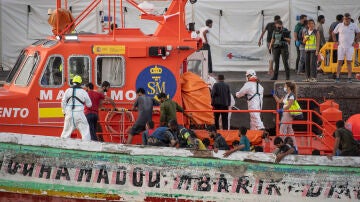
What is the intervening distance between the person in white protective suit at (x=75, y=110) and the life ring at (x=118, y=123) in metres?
0.76

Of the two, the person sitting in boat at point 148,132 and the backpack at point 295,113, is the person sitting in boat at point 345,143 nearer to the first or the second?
the backpack at point 295,113

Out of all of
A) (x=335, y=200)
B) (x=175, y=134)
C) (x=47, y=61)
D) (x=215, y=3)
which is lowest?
(x=335, y=200)

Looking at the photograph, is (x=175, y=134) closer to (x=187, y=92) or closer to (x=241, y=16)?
(x=187, y=92)

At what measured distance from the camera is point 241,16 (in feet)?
84.7

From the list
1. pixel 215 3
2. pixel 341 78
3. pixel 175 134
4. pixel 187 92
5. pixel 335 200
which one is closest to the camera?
pixel 335 200

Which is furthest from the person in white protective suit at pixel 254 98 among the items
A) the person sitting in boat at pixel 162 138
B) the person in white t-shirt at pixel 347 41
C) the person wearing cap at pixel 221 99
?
the person in white t-shirt at pixel 347 41

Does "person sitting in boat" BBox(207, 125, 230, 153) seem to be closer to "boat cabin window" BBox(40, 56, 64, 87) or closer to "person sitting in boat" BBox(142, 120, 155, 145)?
"person sitting in boat" BBox(142, 120, 155, 145)

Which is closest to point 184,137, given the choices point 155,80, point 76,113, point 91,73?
point 155,80

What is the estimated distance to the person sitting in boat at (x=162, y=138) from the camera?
1548 centimetres

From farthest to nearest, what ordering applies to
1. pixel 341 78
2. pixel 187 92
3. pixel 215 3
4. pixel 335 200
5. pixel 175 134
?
pixel 215 3, pixel 341 78, pixel 187 92, pixel 175 134, pixel 335 200

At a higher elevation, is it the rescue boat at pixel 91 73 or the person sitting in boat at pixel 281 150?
the rescue boat at pixel 91 73

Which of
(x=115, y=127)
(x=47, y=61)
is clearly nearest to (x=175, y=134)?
(x=115, y=127)

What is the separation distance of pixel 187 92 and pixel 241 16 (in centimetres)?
944

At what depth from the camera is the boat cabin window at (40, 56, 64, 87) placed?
15930 mm
